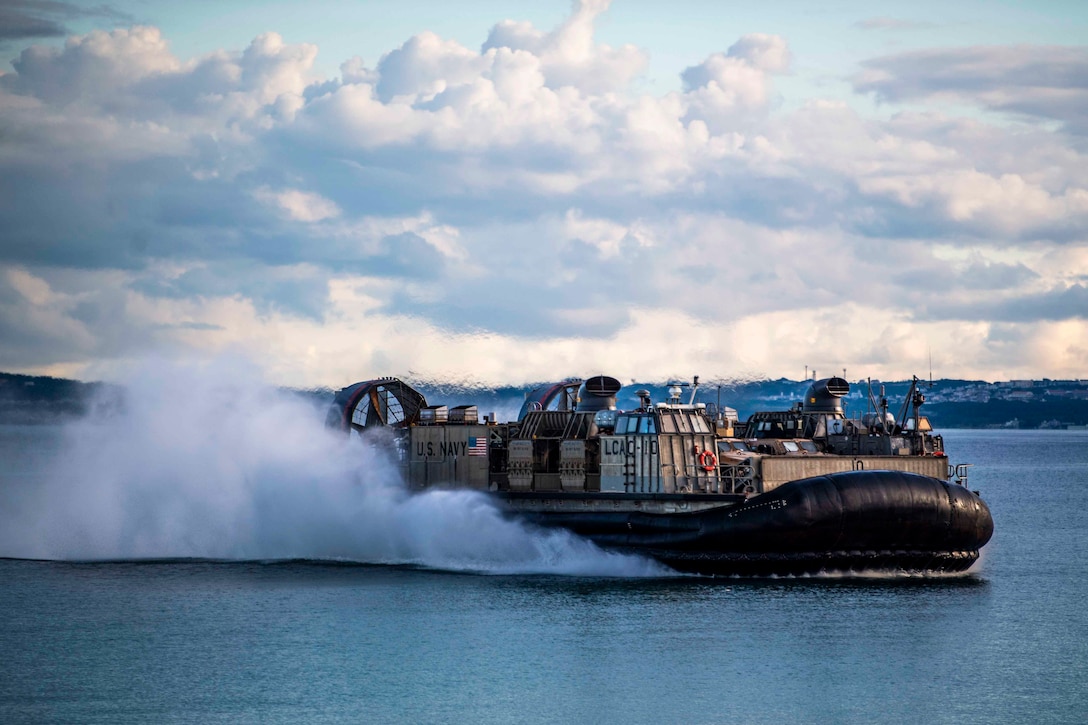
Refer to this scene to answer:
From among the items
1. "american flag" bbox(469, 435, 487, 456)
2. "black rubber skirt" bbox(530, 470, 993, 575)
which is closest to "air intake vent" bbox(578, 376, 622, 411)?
"american flag" bbox(469, 435, 487, 456)

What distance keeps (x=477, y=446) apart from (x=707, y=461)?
8195 millimetres

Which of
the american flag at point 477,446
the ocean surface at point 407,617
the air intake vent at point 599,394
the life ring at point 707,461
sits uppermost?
the air intake vent at point 599,394

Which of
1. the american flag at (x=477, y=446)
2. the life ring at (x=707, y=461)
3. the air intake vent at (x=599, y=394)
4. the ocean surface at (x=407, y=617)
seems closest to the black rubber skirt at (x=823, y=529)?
the ocean surface at (x=407, y=617)

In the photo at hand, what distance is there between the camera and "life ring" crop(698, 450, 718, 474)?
3919cm

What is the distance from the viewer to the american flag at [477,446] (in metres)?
43.4

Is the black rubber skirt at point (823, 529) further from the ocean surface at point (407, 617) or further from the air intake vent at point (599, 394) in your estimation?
the air intake vent at point (599, 394)

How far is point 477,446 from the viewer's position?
1711 inches

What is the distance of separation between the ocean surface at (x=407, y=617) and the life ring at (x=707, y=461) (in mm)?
3428

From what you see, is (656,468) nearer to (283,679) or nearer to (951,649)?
(951,649)

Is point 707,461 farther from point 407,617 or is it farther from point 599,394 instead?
point 407,617

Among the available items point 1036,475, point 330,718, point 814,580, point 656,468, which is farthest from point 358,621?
point 1036,475

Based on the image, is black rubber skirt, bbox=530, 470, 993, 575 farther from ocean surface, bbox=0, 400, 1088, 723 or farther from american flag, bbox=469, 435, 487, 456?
american flag, bbox=469, 435, 487, 456

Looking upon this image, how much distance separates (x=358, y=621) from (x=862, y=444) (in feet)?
65.6

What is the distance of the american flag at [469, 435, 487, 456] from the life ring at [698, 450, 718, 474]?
7.72m
